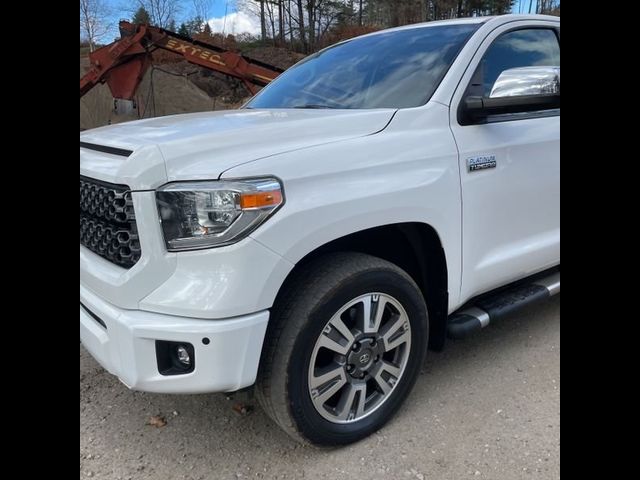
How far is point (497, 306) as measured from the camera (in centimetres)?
295

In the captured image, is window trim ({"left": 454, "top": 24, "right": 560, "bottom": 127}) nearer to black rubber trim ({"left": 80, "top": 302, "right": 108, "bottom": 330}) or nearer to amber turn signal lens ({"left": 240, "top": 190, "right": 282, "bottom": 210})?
amber turn signal lens ({"left": 240, "top": 190, "right": 282, "bottom": 210})

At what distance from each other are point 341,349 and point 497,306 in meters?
1.11

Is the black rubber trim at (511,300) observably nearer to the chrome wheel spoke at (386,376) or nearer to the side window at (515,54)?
the chrome wheel spoke at (386,376)

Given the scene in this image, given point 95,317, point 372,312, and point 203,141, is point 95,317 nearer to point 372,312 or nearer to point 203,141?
point 203,141

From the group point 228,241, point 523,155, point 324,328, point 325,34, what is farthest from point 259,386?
point 325,34

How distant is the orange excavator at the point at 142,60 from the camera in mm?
9508

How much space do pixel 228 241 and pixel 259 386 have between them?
2.23 ft

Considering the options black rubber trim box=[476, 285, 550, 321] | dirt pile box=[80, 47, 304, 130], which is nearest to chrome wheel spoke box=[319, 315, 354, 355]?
black rubber trim box=[476, 285, 550, 321]

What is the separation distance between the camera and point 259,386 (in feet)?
7.27

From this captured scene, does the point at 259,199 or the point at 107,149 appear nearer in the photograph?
the point at 259,199

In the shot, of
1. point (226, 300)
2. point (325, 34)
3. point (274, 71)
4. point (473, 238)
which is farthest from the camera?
point (325, 34)

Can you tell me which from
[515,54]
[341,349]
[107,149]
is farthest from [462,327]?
[107,149]

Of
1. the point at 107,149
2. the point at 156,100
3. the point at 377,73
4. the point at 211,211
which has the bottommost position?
the point at 211,211

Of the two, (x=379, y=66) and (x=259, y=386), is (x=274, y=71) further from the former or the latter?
(x=259, y=386)
